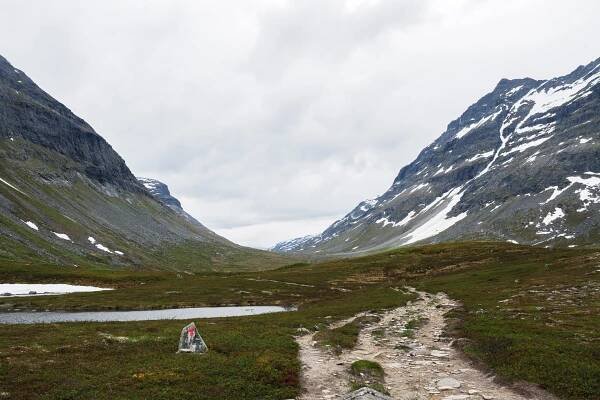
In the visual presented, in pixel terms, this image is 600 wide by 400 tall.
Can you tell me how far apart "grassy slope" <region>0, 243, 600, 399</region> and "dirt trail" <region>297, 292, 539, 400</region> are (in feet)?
3.97

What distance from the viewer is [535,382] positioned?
803 inches

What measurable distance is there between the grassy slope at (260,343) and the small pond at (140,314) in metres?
4.13

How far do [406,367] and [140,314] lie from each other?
4460cm

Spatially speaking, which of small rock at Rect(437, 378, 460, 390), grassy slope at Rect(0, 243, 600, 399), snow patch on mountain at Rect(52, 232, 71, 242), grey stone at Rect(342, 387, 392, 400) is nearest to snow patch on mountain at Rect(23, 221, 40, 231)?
snow patch on mountain at Rect(52, 232, 71, 242)

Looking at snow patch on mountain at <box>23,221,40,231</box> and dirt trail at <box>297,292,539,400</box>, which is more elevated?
snow patch on mountain at <box>23,221,40,231</box>

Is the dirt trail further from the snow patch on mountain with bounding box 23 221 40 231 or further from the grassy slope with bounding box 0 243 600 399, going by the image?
the snow patch on mountain with bounding box 23 221 40 231

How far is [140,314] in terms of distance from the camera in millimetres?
59156

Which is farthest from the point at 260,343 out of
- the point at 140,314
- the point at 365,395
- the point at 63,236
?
the point at 63,236

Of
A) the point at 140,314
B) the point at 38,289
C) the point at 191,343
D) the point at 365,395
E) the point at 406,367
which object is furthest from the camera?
the point at 38,289

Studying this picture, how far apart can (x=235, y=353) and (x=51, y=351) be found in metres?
11.6

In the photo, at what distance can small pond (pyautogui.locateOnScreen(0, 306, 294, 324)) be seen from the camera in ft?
176

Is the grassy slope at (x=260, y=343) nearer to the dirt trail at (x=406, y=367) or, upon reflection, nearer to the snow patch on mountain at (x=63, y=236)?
the dirt trail at (x=406, y=367)

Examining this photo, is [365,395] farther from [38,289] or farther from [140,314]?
[38,289]

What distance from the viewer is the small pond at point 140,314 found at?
53.5 meters
